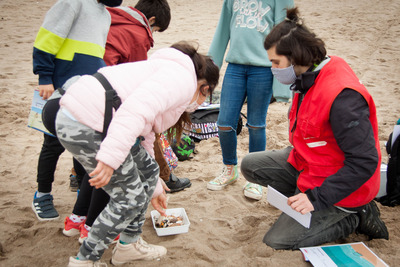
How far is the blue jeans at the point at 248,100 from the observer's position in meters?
2.53

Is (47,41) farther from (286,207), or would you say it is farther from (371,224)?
(371,224)

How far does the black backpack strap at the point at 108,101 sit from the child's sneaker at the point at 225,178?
1.44m

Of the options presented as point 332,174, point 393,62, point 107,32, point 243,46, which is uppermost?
point 107,32

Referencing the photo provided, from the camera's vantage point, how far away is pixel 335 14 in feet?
31.4

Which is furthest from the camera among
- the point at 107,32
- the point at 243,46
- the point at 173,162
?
the point at 173,162

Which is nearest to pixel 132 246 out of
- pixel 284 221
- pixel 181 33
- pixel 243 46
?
pixel 284 221

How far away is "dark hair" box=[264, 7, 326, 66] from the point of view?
5.90 ft

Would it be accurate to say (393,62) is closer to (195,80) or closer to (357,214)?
(357,214)

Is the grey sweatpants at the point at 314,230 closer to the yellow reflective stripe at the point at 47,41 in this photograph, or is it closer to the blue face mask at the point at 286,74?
the blue face mask at the point at 286,74

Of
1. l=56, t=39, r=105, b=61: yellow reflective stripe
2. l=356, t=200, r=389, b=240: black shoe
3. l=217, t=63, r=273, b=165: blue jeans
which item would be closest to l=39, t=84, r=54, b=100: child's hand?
l=56, t=39, r=105, b=61: yellow reflective stripe

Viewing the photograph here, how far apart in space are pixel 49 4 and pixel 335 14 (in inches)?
343

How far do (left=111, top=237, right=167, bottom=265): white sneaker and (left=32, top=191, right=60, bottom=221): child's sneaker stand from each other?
2.04 ft

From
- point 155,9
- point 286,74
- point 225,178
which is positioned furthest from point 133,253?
point 155,9

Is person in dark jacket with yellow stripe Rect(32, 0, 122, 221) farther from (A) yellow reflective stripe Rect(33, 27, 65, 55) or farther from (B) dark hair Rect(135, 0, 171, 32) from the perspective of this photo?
(B) dark hair Rect(135, 0, 171, 32)
